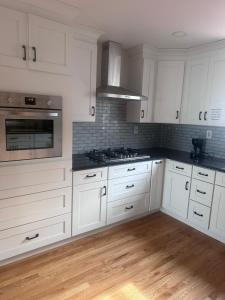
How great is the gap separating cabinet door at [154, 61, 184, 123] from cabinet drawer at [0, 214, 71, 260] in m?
1.99

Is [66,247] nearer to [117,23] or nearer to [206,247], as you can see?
[206,247]

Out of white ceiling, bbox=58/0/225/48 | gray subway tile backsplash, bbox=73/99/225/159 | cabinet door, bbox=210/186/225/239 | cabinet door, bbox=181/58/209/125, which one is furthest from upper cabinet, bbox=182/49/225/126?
cabinet door, bbox=210/186/225/239

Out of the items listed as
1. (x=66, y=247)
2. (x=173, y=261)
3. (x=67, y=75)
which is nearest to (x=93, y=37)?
(x=67, y=75)

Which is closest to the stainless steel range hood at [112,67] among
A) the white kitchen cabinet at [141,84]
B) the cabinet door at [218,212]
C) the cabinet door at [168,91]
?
the white kitchen cabinet at [141,84]

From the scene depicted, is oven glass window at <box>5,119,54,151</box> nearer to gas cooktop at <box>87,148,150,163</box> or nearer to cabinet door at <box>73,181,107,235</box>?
cabinet door at <box>73,181,107,235</box>

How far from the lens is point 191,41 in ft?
9.13

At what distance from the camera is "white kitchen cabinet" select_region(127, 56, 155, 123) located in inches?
123

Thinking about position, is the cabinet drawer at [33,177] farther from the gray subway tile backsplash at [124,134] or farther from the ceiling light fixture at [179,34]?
the ceiling light fixture at [179,34]

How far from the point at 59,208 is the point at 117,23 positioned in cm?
203

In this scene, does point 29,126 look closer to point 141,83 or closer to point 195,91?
point 141,83

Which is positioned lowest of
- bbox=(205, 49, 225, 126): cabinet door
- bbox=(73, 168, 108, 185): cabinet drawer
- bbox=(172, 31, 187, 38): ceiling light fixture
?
bbox=(73, 168, 108, 185): cabinet drawer

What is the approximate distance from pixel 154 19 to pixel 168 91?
1233 millimetres

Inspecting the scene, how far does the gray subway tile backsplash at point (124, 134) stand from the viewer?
10.1ft

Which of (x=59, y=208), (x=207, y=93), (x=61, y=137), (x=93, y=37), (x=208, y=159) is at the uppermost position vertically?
(x=93, y=37)
